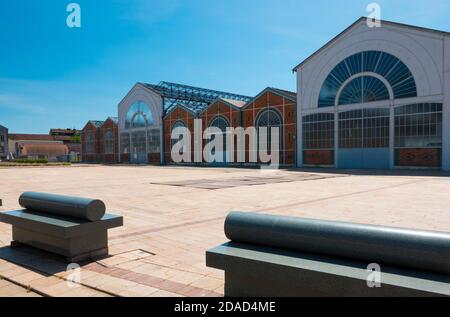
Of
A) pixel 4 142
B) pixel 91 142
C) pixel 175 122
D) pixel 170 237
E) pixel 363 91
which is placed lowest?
pixel 170 237

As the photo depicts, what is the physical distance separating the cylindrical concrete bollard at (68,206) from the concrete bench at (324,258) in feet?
6.85

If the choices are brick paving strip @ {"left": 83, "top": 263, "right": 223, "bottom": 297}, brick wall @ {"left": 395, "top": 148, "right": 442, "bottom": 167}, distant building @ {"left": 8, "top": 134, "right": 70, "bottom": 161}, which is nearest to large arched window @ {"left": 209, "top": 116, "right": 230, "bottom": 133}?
brick wall @ {"left": 395, "top": 148, "right": 442, "bottom": 167}

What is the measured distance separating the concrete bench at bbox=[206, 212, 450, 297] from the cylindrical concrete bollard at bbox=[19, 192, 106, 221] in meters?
2.09

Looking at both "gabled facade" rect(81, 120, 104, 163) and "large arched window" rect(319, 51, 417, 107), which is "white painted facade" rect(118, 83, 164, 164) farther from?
"large arched window" rect(319, 51, 417, 107)

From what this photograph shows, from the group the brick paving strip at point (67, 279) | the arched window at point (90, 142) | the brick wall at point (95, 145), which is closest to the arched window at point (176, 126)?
the brick wall at point (95, 145)

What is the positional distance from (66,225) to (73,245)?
33cm

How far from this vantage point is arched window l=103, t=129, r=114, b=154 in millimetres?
59719

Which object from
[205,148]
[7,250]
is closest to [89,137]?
[205,148]

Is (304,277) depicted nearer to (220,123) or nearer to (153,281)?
(153,281)

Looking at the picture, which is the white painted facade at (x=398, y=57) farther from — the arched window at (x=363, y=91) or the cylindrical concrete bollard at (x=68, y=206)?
the cylindrical concrete bollard at (x=68, y=206)

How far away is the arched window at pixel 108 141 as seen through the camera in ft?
196

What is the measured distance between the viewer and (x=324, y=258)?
293cm

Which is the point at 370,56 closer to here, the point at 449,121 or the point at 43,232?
the point at 449,121

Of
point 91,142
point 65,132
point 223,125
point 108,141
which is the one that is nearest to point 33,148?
point 65,132
